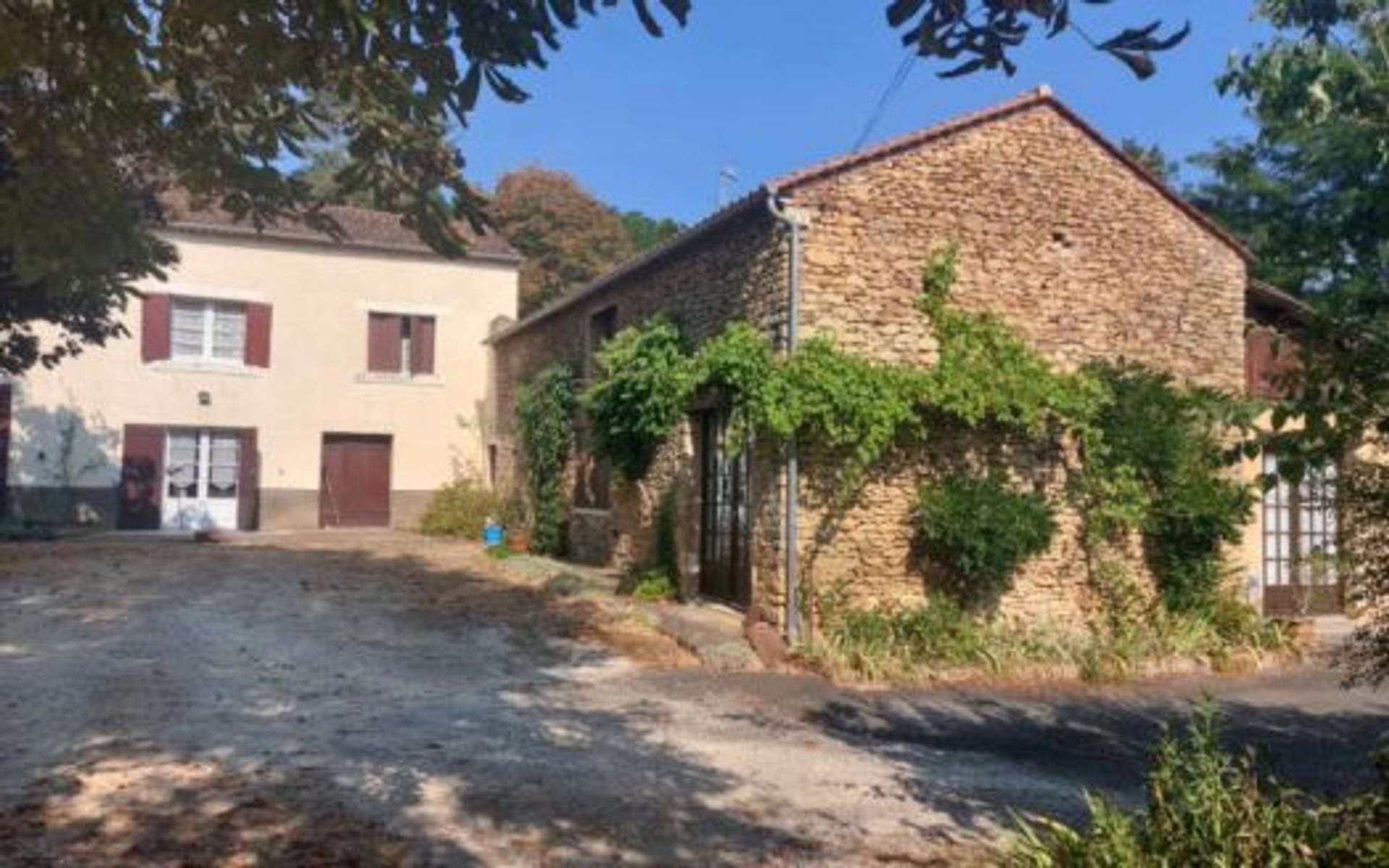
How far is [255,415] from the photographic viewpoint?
21.0m

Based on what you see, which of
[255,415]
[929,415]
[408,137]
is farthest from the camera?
[255,415]

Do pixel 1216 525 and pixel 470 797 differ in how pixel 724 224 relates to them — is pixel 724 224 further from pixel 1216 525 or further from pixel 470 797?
pixel 470 797

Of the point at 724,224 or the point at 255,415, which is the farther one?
the point at 255,415

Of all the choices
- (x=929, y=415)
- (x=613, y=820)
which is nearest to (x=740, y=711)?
(x=613, y=820)

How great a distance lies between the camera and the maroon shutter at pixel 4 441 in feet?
64.2

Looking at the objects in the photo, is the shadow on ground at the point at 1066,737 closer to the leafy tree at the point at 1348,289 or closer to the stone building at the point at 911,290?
the stone building at the point at 911,290

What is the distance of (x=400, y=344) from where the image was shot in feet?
73.2

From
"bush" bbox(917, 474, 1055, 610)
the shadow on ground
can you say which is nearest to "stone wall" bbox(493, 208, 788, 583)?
"bush" bbox(917, 474, 1055, 610)

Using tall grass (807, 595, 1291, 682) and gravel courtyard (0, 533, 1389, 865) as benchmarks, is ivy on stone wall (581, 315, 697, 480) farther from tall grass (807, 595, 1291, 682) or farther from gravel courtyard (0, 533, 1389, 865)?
tall grass (807, 595, 1291, 682)

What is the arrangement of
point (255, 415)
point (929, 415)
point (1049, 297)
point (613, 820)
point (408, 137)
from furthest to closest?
point (255, 415)
point (1049, 297)
point (929, 415)
point (613, 820)
point (408, 137)

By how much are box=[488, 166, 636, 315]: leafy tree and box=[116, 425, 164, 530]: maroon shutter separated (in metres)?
15.1

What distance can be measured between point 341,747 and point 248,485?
53.0 ft

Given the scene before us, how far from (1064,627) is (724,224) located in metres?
5.67

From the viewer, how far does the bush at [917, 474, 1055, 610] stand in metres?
10.3
